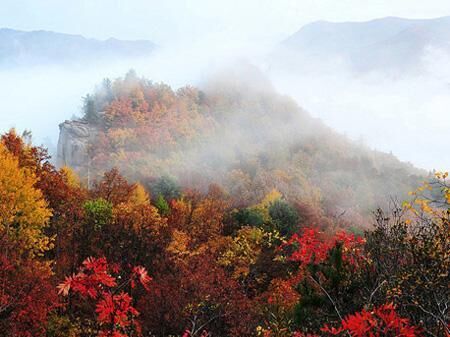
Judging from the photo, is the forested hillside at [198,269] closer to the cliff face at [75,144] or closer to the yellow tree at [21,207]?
the yellow tree at [21,207]

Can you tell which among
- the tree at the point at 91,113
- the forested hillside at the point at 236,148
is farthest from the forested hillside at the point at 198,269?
the tree at the point at 91,113

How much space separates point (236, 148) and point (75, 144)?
4652cm

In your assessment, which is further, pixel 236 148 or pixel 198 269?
pixel 236 148

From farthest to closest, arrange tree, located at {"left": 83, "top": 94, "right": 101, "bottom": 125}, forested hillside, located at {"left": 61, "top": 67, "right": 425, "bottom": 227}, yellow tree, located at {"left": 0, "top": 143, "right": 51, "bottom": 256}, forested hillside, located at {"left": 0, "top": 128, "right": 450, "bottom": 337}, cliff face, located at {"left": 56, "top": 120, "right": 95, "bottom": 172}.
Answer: tree, located at {"left": 83, "top": 94, "right": 101, "bottom": 125}, cliff face, located at {"left": 56, "top": 120, "right": 95, "bottom": 172}, forested hillside, located at {"left": 61, "top": 67, "right": 425, "bottom": 227}, yellow tree, located at {"left": 0, "top": 143, "right": 51, "bottom": 256}, forested hillside, located at {"left": 0, "top": 128, "right": 450, "bottom": 337}

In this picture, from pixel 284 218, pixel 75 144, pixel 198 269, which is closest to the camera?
pixel 198 269

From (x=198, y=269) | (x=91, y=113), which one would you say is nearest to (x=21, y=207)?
(x=198, y=269)

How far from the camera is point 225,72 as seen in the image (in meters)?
175

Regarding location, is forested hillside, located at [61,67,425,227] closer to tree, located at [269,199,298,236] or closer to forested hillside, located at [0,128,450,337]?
tree, located at [269,199,298,236]

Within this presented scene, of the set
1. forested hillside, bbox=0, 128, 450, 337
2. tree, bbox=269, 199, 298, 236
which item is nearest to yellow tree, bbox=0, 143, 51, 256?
forested hillside, bbox=0, 128, 450, 337

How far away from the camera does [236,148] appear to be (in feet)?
436

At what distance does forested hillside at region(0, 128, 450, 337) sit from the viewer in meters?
10.3

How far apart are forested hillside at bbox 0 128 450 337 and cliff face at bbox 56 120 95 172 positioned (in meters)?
58.6

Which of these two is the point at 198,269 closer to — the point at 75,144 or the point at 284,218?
the point at 284,218

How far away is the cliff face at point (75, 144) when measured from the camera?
366 ft
